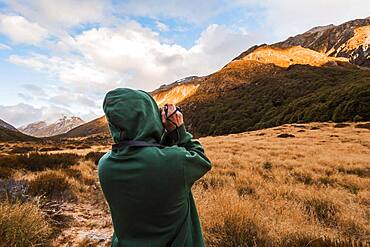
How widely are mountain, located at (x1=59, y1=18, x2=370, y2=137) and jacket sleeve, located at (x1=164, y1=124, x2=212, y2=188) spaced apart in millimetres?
40942

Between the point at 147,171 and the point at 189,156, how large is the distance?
28 centimetres

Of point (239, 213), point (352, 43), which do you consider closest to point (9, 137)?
point (239, 213)

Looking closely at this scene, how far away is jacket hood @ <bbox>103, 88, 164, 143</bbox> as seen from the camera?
1.73 metres

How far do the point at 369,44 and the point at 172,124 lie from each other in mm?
182444

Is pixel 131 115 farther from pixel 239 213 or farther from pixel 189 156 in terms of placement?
pixel 239 213

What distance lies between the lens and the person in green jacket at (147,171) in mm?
1714

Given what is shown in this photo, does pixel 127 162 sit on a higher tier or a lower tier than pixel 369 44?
lower

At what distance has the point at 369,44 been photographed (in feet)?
490

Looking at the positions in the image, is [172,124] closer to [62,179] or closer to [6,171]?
[62,179]

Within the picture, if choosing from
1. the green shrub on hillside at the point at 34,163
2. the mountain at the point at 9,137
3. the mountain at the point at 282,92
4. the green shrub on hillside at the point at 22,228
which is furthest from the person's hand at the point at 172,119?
the mountain at the point at 9,137

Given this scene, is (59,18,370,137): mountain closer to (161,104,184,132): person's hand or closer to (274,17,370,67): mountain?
(274,17,370,67): mountain

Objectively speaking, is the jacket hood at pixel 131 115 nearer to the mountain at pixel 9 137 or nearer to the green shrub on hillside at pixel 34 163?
the green shrub on hillside at pixel 34 163

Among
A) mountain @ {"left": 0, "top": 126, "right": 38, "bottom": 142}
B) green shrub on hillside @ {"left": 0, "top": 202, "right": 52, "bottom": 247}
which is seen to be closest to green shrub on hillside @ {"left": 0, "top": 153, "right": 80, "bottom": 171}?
green shrub on hillside @ {"left": 0, "top": 202, "right": 52, "bottom": 247}

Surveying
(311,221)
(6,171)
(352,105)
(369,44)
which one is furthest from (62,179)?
(369,44)
